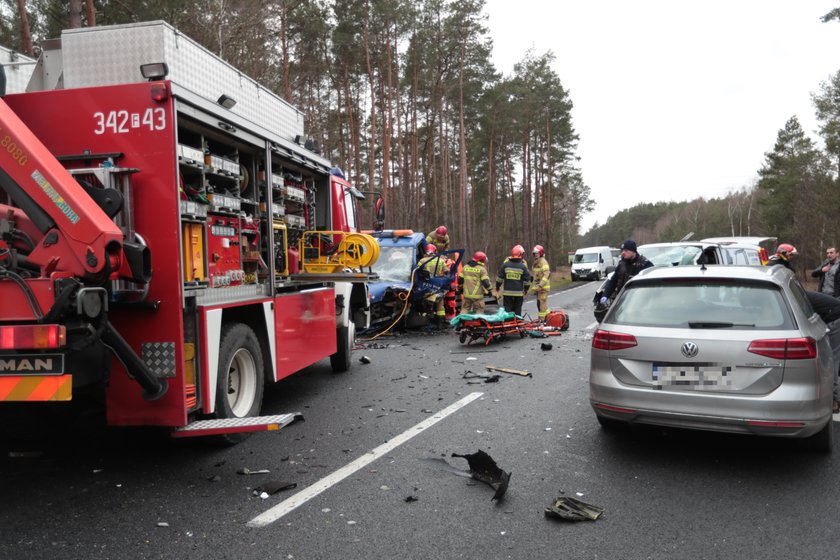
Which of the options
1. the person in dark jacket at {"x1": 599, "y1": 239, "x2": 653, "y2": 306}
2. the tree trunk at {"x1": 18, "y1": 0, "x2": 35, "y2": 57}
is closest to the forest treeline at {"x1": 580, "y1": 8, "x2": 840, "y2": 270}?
the person in dark jacket at {"x1": 599, "y1": 239, "x2": 653, "y2": 306}

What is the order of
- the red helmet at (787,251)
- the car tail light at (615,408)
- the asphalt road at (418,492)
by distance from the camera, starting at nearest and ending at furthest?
the asphalt road at (418,492) < the car tail light at (615,408) < the red helmet at (787,251)

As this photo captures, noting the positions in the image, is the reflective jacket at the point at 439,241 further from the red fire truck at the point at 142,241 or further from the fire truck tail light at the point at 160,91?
the fire truck tail light at the point at 160,91

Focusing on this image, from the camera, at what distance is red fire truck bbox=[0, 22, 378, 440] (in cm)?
358

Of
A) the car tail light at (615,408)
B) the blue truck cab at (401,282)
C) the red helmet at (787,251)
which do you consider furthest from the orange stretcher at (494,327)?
the car tail light at (615,408)

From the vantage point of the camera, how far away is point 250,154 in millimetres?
5723

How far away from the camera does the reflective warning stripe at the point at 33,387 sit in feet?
11.5

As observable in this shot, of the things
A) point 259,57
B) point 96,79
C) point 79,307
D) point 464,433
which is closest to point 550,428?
point 464,433

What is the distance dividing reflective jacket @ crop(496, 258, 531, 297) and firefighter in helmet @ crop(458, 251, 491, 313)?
317mm

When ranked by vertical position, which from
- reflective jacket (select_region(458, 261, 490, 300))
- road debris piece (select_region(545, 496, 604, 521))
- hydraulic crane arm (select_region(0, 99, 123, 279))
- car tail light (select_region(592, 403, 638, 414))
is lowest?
road debris piece (select_region(545, 496, 604, 521))

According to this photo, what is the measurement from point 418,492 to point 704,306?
2578 millimetres

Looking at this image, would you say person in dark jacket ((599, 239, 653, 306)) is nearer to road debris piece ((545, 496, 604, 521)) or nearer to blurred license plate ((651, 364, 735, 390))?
blurred license plate ((651, 364, 735, 390))

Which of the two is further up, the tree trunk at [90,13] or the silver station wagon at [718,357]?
the tree trunk at [90,13]

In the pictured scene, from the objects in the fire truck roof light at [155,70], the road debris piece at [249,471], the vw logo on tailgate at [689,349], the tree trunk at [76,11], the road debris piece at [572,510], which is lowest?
the road debris piece at [572,510]

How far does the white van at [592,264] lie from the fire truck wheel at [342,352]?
99.4 ft
